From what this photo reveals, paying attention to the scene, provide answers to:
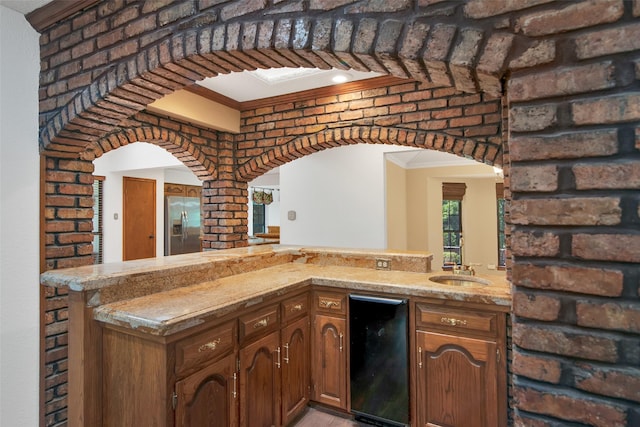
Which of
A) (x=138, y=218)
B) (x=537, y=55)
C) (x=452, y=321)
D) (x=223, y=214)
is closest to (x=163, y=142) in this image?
(x=223, y=214)

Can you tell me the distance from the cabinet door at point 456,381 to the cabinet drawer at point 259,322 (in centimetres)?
89

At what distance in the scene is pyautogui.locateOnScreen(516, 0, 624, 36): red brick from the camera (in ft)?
2.50

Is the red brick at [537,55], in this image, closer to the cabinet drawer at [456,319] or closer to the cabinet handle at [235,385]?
the cabinet drawer at [456,319]

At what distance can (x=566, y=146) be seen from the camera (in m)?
0.81

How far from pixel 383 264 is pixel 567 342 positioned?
194 cm

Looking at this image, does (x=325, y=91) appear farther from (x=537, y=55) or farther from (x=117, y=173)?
(x=117, y=173)

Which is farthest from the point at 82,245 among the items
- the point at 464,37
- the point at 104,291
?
the point at 464,37

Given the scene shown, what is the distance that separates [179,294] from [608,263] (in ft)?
6.01

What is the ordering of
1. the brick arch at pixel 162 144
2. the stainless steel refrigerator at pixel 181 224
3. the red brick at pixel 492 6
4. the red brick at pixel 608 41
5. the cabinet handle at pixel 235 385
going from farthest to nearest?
1. the stainless steel refrigerator at pixel 181 224
2. the brick arch at pixel 162 144
3. the cabinet handle at pixel 235 385
4. the red brick at pixel 492 6
5. the red brick at pixel 608 41

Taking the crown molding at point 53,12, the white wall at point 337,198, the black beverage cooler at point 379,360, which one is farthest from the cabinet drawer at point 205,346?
the white wall at point 337,198

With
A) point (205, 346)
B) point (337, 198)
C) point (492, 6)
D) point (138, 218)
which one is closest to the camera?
point (492, 6)

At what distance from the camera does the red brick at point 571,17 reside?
0.76 metres

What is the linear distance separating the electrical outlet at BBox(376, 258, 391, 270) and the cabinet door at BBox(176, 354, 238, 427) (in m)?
1.41

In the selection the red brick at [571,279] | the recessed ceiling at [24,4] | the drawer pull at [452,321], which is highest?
the recessed ceiling at [24,4]
